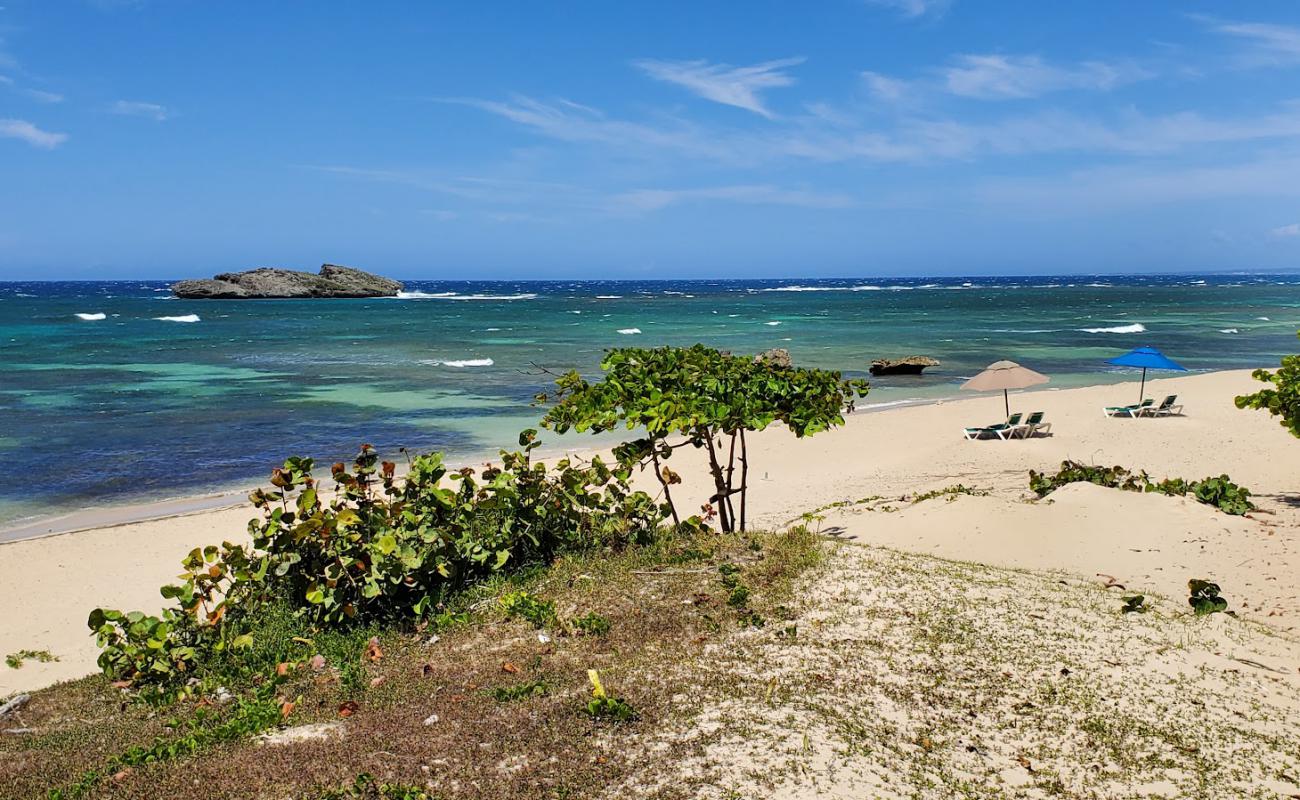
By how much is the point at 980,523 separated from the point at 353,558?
680 cm

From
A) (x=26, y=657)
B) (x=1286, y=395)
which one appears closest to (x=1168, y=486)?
(x=1286, y=395)

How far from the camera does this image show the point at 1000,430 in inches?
719

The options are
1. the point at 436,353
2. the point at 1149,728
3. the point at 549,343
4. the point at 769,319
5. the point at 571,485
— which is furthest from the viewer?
the point at 769,319

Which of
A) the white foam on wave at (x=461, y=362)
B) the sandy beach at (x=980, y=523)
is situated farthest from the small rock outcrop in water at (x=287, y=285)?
the sandy beach at (x=980, y=523)

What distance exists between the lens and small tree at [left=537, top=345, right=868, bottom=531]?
7.46 metres

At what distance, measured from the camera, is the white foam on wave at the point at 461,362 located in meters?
38.4

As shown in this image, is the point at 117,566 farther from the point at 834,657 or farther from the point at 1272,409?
the point at 1272,409

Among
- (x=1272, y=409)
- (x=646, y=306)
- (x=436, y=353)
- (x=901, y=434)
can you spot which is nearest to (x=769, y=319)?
(x=646, y=306)

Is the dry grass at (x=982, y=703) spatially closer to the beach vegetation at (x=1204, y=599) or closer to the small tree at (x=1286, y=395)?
the beach vegetation at (x=1204, y=599)

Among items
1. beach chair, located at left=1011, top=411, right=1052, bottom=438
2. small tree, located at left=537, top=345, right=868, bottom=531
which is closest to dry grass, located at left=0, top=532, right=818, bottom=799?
small tree, located at left=537, top=345, right=868, bottom=531

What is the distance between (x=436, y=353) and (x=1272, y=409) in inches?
1527

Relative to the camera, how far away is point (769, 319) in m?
75.1

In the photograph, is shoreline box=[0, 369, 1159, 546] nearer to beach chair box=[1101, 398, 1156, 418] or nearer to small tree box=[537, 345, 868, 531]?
small tree box=[537, 345, 868, 531]

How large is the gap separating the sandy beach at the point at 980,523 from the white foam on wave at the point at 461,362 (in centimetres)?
2185
